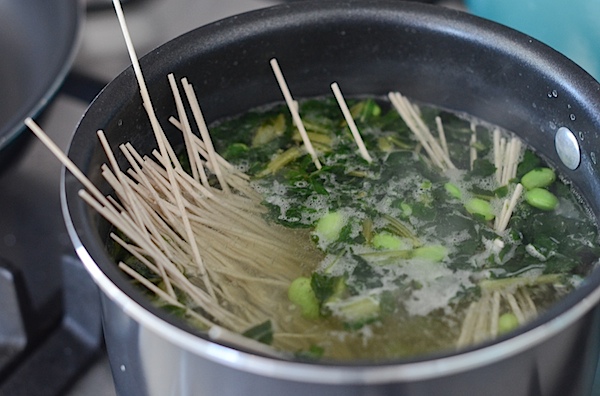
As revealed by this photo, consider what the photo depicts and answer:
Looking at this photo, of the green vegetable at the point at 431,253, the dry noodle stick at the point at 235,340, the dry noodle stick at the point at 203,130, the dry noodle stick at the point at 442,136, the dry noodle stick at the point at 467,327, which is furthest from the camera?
the dry noodle stick at the point at 442,136

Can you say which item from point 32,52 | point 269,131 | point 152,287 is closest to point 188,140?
point 269,131

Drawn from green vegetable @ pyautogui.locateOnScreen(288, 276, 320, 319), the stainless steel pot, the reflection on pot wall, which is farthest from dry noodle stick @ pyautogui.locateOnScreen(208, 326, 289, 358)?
the reflection on pot wall

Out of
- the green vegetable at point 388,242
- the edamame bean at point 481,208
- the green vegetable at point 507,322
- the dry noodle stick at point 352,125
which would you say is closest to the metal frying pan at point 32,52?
the dry noodle stick at point 352,125

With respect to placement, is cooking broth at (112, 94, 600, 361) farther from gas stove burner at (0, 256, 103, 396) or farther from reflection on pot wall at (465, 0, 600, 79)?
gas stove burner at (0, 256, 103, 396)

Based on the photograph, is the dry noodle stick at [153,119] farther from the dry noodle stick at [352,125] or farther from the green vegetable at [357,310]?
the dry noodle stick at [352,125]

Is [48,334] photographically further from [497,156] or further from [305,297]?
[497,156]

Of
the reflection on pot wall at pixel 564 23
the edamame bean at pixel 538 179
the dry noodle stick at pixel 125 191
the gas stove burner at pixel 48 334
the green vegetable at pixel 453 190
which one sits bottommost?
the gas stove burner at pixel 48 334

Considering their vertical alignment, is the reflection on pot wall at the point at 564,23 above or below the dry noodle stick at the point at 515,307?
above
